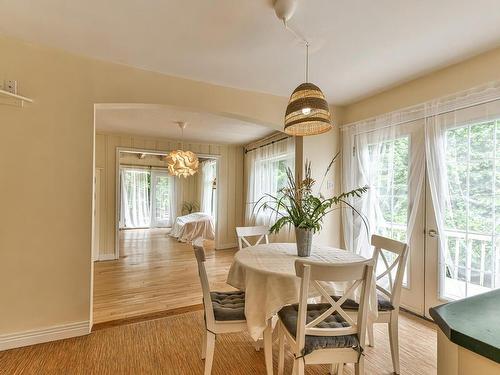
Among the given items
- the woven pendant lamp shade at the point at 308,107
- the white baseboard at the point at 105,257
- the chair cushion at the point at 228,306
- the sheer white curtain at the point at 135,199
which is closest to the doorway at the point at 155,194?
the sheer white curtain at the point at 135,199

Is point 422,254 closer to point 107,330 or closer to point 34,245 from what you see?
point 107,330

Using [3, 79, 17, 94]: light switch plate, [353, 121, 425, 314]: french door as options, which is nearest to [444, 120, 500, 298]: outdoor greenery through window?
[353, 121, 425, 314]: french door

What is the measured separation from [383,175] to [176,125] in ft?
11.6

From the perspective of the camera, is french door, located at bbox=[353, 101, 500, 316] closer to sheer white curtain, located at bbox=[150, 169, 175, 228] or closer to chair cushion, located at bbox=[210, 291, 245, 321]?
chair cushion, located at bbox=[210, 291, 245, 321]

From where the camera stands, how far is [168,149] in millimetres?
5898

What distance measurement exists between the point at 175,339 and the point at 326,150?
292cm

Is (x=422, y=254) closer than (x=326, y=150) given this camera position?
Yes

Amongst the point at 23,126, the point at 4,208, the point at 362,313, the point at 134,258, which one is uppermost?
the point at 23,126

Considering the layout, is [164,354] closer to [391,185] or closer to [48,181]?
[48,181]

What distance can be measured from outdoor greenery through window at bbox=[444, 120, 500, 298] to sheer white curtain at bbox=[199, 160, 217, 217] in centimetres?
671

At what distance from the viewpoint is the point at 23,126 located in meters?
2.18

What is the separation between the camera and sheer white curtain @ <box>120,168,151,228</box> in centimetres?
929

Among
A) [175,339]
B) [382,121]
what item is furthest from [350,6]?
[175,339]

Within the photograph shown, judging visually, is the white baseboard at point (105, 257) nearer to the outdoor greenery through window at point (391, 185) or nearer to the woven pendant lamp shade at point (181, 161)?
the woven pendant lamp shade at point (181, 161)
